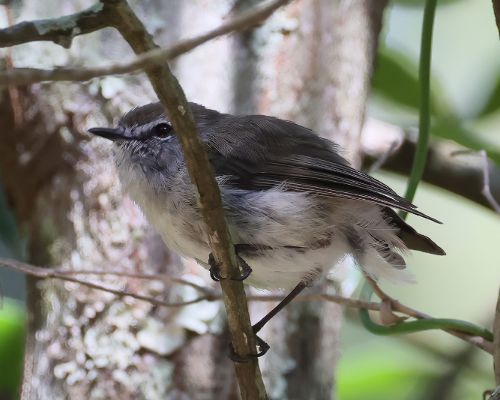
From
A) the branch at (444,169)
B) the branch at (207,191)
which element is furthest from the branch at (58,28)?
the branch at (444,169)

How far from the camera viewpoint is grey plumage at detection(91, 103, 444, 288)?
8.08 feet

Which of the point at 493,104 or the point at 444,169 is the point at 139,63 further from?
the point at 493,104

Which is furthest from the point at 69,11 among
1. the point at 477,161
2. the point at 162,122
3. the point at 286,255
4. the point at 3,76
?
the point at 3,76

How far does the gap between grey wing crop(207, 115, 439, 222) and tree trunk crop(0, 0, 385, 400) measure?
582 millimetres

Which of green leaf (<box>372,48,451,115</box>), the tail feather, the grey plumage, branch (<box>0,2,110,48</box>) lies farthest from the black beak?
green leaf (<box>372,48,451,115</box>)

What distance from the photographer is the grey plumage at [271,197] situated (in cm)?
246

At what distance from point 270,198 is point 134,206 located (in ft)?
2.75

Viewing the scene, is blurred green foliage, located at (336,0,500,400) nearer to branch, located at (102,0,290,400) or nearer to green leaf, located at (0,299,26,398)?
green leaf, located at (0,299,26,398)

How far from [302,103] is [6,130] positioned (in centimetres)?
123

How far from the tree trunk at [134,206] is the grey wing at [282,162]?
22.9 inches

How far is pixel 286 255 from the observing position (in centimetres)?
259

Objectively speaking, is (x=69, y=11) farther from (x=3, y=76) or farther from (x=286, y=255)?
(x=3, y=76)

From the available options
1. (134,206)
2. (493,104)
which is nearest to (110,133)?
(134,206)

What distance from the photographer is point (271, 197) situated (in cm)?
252
